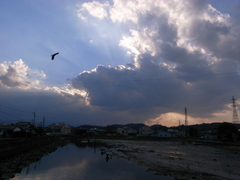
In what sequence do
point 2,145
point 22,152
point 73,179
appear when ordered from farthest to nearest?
point 22,152 → point 2,145 → point 73,179

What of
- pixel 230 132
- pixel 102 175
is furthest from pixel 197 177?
pixel 230 132

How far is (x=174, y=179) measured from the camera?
17.2 metres

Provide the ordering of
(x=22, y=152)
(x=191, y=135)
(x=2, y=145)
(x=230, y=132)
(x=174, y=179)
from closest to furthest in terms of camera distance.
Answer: (x=174, y=179), (x=2, y=145), (x=22, y=152), (x=230, y=132), (x=191, y=135)

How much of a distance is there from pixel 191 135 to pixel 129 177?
10333cm

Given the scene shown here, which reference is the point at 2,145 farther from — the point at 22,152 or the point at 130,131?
the point at 130,131

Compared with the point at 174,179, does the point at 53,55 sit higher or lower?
higher

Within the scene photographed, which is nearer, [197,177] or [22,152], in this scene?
[197,177]

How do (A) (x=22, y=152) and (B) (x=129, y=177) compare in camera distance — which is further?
(A) (x=22, y=152)

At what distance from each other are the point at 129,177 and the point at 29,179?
1005 centimetres

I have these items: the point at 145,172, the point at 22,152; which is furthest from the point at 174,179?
the point at 22,152

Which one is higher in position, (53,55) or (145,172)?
(53,55)

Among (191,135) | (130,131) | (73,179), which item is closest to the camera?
(73,179)

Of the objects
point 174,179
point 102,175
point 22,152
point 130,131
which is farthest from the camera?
point 130,131

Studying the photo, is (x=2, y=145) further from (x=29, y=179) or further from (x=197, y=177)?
(x=197, y=177)
